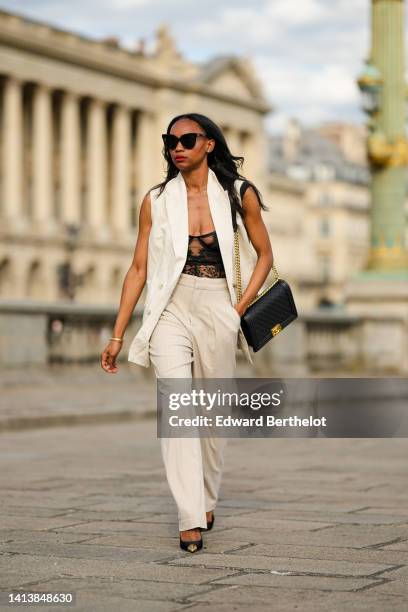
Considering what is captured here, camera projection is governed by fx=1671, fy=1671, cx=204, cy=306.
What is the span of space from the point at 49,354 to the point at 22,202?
70.5 metres

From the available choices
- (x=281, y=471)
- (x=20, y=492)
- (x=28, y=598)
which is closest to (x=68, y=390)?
(x=281, y=471)

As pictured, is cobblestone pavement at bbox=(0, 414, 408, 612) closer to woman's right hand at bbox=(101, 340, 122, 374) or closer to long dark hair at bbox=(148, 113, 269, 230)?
woman's right hand at bbox=(101, 340, 122, 374)

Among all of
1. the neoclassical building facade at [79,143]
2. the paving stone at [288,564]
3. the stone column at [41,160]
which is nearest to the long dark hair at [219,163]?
the paving stone at [288,564]

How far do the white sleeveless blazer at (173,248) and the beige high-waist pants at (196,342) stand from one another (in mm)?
60

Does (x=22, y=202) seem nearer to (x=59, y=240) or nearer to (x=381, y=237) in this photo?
(x=59, y=240)

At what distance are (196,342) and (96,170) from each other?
91.5 m

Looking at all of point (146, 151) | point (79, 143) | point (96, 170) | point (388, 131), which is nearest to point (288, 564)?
point (388, 131)

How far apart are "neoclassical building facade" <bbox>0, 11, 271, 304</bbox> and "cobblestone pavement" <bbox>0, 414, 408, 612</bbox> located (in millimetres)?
66390

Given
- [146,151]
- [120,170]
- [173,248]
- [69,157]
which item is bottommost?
[173,248]

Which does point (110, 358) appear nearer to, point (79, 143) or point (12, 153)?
Answer: point (12, 153)

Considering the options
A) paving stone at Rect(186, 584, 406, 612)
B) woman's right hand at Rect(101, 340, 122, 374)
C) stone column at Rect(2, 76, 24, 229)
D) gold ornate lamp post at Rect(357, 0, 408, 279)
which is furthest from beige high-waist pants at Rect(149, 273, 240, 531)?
stone column at Rect(2, 76, 24, 229)

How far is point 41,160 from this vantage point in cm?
9206

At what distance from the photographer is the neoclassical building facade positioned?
89.4 meters

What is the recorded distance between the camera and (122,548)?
24.2ft
